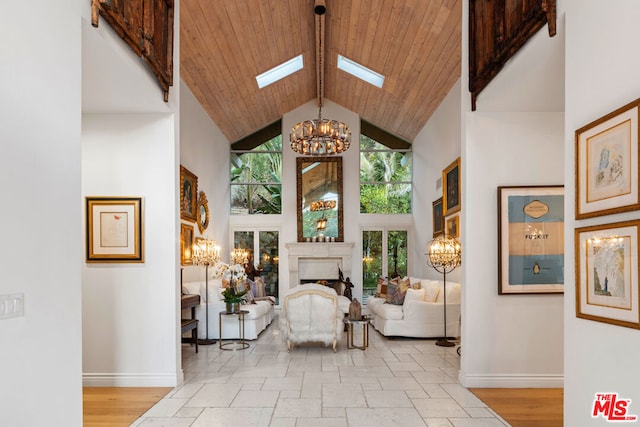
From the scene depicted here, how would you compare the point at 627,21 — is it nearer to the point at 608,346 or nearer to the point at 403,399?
the point at 608,346

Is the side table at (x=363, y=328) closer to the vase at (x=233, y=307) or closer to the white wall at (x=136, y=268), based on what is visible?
the vase at (x=233, y=307)

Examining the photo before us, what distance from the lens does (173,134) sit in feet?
15.7

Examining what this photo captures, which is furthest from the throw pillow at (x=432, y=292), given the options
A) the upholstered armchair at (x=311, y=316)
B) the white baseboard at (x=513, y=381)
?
the white baseboard at (x=513, y=381)

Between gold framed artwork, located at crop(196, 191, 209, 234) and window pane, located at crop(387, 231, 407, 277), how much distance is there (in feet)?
15.0

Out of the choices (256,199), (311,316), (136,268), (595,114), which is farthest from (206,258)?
(595,114)

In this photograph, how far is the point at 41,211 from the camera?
92.0 inches

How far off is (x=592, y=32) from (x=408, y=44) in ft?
15.7

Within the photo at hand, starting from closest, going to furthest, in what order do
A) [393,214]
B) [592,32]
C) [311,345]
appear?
[592,32], [311,345], [393,214]

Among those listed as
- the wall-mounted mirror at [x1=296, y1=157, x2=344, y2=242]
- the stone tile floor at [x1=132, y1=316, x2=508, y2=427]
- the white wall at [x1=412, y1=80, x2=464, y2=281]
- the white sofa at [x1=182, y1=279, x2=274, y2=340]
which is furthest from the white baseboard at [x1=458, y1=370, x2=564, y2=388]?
the wall-mounted mirror at [x1=296, y1=157, x2=344, y2=242]

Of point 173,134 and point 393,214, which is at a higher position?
point 173,134

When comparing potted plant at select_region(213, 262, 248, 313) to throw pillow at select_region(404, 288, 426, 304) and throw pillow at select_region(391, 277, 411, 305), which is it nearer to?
throw pillow at select_region(404, 288, 426, 304)

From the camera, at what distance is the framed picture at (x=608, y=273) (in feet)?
7.02

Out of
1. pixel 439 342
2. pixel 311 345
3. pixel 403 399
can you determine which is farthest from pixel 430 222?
pixel 403 399

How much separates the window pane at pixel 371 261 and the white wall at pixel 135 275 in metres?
7.33
